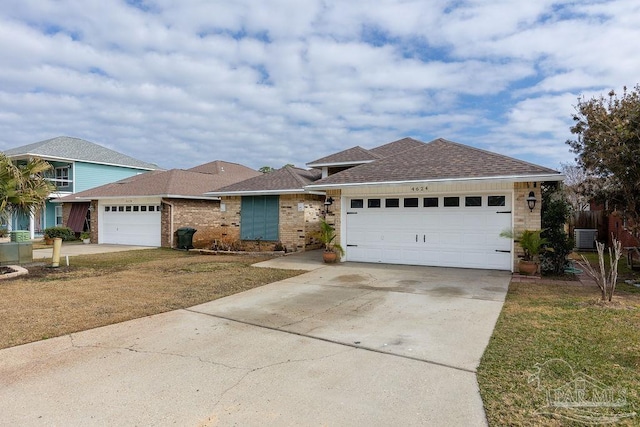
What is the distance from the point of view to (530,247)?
9.30 metres

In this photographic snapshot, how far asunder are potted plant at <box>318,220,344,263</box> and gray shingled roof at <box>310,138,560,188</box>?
1388mm

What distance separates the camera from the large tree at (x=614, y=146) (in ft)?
27.8

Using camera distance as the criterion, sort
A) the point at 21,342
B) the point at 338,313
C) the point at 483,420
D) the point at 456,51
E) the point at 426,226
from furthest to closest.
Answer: the point at 456,51
the point at 426,226
the point at 338,313
the point at 21,342
the point at 483,420

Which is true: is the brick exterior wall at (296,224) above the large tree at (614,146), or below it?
below

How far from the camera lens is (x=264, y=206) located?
1577 cm

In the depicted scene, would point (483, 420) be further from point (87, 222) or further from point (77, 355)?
point (87, 222)

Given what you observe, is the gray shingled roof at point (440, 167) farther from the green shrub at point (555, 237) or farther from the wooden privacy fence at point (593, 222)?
the wooden privacy fence at point (593, 222)

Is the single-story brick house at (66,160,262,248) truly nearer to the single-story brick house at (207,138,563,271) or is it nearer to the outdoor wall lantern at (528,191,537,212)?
the single-story brick house at (207,138,563,271)

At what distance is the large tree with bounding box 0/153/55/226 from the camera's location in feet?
30.4

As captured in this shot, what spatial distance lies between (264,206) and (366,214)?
527cm

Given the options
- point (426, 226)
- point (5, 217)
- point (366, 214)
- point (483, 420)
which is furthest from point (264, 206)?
point (483, 420)

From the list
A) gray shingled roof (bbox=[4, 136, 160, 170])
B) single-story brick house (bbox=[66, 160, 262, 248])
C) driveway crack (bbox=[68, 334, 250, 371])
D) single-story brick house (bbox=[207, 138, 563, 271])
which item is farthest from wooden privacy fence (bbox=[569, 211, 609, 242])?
gray shingled roof (bbox=[4, 136, 160, 170])

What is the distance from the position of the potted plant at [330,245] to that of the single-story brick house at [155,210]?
6.49 metres

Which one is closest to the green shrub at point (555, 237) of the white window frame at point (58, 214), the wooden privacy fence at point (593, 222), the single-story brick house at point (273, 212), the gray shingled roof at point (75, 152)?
the single-story brick house at point (273, 212)
